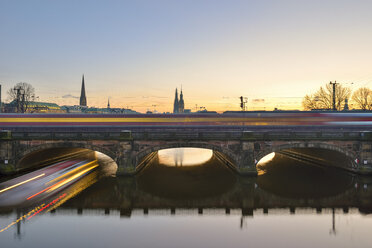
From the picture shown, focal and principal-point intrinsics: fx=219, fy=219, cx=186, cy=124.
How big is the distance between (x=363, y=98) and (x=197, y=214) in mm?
81141

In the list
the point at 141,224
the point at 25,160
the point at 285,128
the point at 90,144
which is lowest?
the point at 141,224

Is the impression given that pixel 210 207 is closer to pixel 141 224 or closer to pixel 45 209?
pixel 141 224

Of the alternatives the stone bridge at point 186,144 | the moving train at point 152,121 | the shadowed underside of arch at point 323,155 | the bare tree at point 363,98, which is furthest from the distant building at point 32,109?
the bare tree at point 363,98

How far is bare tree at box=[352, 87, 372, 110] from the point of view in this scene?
72.6 meters

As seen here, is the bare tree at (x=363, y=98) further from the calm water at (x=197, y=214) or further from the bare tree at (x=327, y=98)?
the calm water at (x=197, y=214)

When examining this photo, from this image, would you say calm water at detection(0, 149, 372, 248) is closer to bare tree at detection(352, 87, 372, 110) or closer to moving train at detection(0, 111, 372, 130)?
moving train at detection(0, 111, 372, 130)

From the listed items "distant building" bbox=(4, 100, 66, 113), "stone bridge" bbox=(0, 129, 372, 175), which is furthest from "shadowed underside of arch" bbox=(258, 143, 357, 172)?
"distant building" bbox=(4, 100, 66, 113)

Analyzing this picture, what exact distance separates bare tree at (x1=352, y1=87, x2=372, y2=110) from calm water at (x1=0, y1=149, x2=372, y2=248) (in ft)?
188

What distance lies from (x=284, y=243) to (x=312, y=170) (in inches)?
1019

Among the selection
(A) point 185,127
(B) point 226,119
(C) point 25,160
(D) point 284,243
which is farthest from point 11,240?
(B) point 226,119

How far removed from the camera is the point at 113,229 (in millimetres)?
17000

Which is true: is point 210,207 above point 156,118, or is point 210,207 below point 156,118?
below

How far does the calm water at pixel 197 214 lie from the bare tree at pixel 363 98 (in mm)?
57307

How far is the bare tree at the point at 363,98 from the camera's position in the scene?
72.6 m
